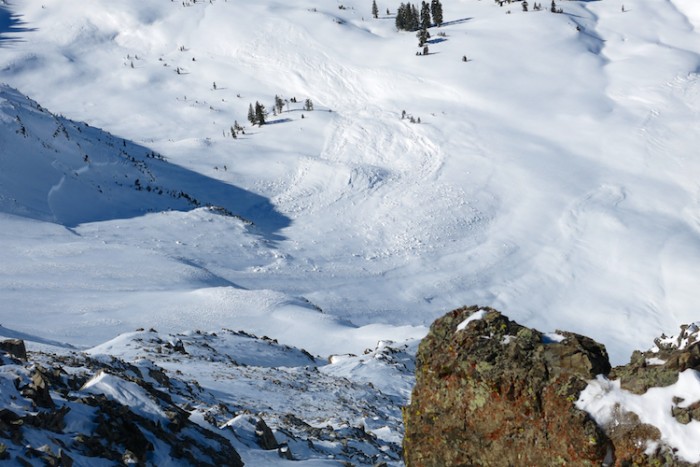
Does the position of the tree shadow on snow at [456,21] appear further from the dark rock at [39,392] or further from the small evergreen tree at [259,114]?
the dark rock at [39,392]

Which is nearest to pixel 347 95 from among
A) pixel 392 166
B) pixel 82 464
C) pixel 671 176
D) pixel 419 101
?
pixel 419 101

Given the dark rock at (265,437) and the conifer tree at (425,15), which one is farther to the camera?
the conifer tree at (425,15)

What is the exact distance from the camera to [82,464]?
6746 millimetres

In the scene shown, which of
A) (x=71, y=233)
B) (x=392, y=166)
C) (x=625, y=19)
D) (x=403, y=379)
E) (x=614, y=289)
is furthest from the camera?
(x=625, y=19)

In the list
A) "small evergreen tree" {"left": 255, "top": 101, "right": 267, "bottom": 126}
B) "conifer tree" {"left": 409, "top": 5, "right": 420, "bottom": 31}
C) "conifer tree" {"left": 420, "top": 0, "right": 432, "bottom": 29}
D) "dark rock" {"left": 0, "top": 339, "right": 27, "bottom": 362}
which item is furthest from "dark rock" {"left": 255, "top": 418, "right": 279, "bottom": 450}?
"conifer tree" {"left": 409, "top": 5, "right": 420, "bottom": 31}

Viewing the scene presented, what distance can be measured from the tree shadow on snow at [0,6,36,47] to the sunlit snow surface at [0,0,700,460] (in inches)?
9.1

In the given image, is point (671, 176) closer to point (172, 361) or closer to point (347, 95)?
point (347, 95)

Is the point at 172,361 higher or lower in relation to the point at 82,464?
lower

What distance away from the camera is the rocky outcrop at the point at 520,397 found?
564 cm

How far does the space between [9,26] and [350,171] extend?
34.4m

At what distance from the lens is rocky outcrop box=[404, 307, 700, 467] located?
5.64m

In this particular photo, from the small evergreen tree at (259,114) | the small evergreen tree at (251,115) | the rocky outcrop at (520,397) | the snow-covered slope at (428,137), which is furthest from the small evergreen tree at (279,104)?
the rocky outcrop at (520,397)

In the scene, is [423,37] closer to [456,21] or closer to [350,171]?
[456,21]

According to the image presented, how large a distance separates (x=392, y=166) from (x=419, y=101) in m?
7.11
